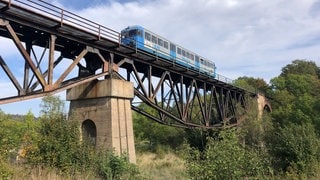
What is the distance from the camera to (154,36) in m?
31.2

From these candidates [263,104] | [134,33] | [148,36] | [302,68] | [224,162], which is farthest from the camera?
[302,68]

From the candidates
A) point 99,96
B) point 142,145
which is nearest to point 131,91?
point 99,96

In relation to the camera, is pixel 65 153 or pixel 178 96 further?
pixel 178 96

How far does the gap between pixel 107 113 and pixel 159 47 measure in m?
13.7

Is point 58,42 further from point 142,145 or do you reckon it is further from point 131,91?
point 142,145

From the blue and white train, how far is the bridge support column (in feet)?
19.6

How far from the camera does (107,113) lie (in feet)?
64.3

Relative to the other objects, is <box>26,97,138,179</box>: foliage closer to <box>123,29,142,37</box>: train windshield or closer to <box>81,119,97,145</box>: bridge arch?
<box>81,119,97,145</box>: bridge arch

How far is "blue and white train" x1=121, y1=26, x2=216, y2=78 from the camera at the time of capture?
28.4m

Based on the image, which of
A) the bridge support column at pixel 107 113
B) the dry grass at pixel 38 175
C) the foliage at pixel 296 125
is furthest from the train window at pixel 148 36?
the dry grass at pixel 38 175

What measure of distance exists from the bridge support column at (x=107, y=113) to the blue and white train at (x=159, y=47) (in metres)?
5.97

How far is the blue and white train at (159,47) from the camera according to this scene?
28352mm

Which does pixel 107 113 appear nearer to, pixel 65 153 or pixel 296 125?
pixel 65 153

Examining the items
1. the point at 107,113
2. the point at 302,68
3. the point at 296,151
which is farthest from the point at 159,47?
the point at 302,68
